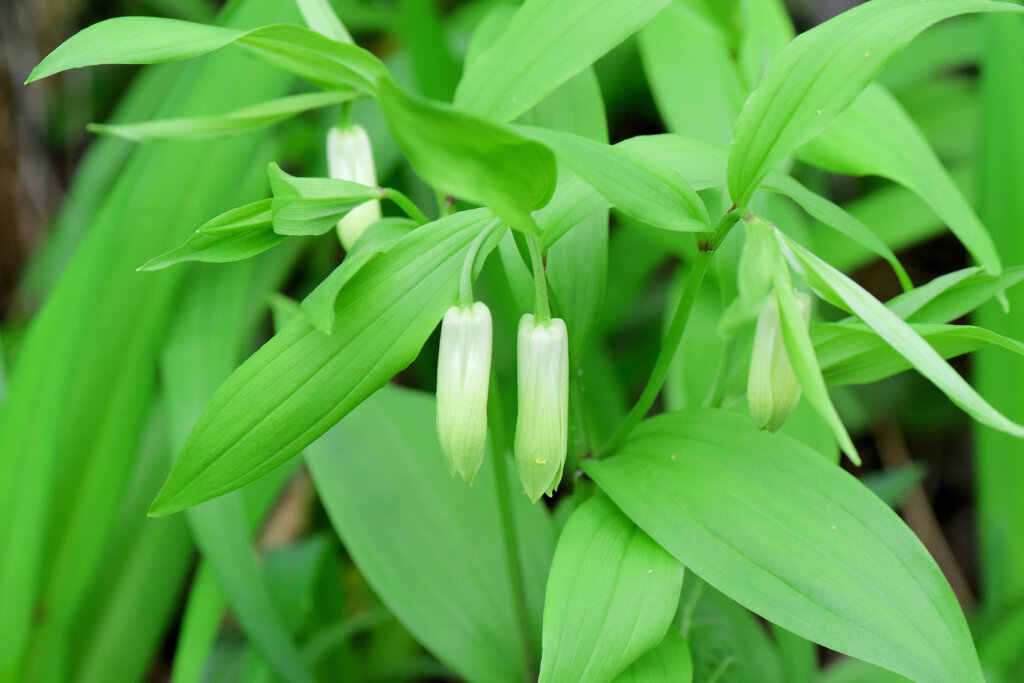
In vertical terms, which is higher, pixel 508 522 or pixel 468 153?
pixel 468 153

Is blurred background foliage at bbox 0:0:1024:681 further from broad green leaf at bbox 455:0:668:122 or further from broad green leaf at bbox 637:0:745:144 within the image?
broad green leaf at bbox 455:0:668:122

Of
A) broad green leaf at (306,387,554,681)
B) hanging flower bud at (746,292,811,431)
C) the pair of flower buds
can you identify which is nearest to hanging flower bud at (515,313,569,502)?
the pair of flower buds

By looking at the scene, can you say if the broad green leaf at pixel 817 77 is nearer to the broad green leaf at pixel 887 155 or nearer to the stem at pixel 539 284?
the stem at pixel 539 284

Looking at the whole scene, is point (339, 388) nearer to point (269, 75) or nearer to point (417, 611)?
point (417, 611)

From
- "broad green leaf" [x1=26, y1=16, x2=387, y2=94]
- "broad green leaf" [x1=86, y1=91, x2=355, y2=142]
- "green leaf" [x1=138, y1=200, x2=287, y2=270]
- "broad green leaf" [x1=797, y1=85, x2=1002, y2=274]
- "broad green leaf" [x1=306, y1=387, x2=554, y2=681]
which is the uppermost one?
"broad green leaf" [x1=26, y1=16, x2=387, y2=94]

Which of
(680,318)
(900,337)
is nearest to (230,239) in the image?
(680,318)

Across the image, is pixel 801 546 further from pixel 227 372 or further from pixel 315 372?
pixel 227 372

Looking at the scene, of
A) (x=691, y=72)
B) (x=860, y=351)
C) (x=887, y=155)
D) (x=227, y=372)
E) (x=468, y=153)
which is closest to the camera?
(x=468, y=153)
